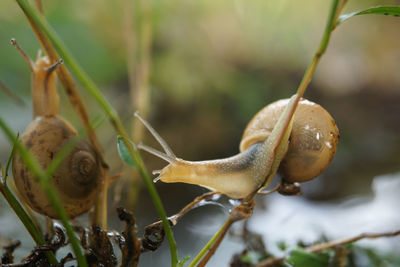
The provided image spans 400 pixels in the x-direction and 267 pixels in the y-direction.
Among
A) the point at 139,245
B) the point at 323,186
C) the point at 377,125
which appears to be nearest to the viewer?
the point at 139,245

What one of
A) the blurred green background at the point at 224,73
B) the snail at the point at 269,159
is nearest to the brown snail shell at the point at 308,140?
the snail at the point at 269,159

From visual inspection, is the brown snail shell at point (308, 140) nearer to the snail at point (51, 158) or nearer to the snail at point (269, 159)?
the snail at point (269, 159)

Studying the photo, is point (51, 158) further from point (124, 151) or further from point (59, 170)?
point (124, 151)

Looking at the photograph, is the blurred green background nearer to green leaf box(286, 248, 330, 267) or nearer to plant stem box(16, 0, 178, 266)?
green leaf box(286, 248, 330, 267)

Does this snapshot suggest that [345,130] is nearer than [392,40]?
Yes

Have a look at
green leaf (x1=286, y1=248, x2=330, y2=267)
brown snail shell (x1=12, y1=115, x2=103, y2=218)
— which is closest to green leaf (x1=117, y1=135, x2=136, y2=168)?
brown snail shell (x1=12, y1=115, x2=103, y2=218)

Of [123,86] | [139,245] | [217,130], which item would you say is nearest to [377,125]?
[217,130]

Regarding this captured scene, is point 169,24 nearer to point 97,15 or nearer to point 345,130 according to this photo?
point 97,15

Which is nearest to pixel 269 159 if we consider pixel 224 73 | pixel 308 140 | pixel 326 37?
pixel 308 140
